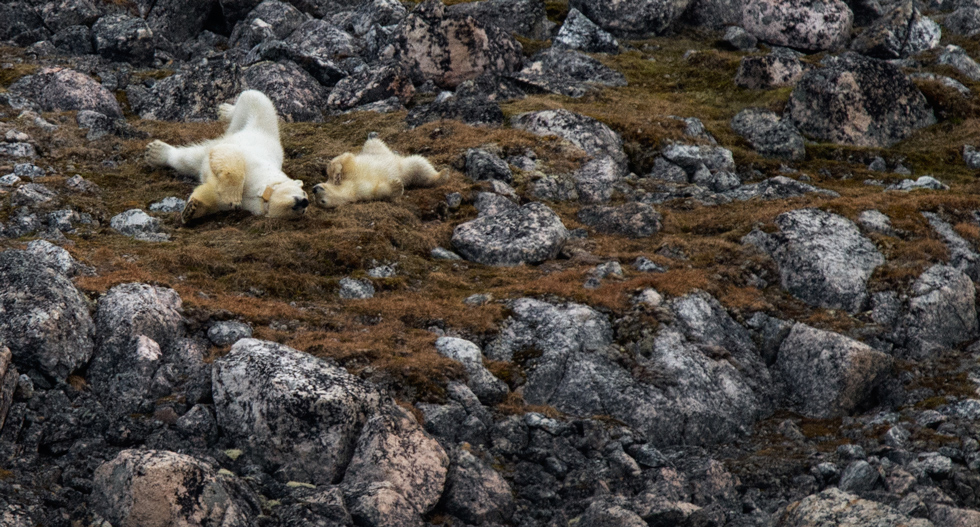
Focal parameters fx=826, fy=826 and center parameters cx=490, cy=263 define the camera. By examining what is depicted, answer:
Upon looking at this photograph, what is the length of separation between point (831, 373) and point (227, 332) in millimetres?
→ 8984

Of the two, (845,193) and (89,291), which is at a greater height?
(89,291)

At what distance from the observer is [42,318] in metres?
9.52

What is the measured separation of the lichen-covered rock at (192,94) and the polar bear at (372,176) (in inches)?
348

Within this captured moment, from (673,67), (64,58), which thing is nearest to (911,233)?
(673,67)

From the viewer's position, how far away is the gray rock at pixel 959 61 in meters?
32.5

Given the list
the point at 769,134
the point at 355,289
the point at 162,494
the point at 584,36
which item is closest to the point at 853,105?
the point at 769,134

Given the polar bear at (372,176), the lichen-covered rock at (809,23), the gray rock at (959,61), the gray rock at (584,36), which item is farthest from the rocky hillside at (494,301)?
the lichen-covered rock at (809,23)

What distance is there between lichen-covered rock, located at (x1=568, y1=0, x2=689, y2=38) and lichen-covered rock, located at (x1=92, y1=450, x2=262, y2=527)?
33.4m

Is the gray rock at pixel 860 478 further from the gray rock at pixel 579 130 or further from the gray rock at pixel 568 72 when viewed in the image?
the gray rock at pixel 568 72

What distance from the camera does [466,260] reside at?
1661 centimetres

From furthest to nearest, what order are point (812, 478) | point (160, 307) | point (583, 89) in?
point (583, 89) → point (160, 307) → point (812, 478)

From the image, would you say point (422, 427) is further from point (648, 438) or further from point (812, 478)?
point (812, 478)

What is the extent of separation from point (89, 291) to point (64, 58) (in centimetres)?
2254

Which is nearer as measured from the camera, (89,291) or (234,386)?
(234,386)
